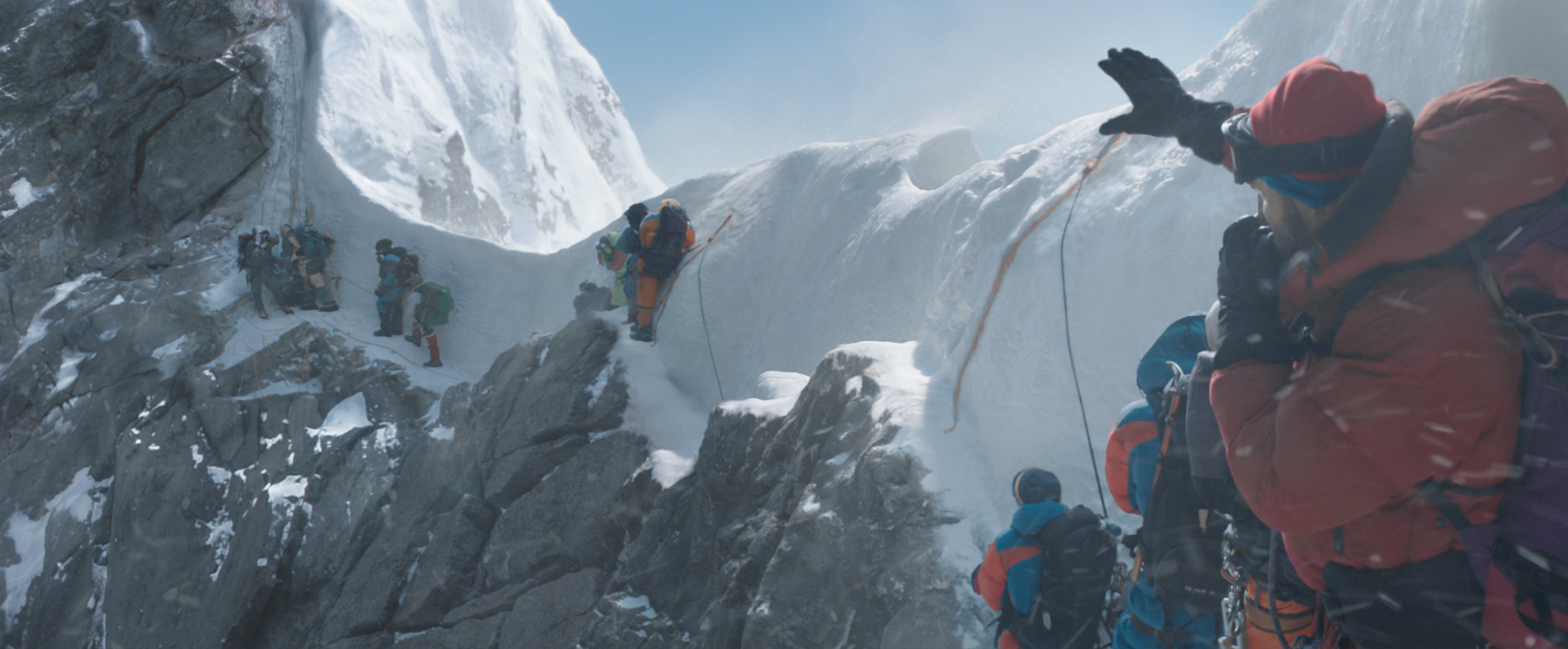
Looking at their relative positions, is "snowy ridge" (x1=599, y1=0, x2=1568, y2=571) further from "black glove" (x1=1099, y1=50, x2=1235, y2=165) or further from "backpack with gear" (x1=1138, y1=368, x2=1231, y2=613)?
"black glove" (x1=1099, y1=50, x2=1235, y2=165)

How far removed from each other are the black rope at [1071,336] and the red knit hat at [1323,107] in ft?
6.44

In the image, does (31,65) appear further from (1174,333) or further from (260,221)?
(1174,333)

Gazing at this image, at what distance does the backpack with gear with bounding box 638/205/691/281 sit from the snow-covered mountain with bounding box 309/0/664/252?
5.39m

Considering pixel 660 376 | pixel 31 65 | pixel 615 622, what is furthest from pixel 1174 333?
pixel 31 65

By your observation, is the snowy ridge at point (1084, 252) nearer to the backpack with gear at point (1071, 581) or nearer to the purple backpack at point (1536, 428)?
the backpack with gear at point (1071, 581)

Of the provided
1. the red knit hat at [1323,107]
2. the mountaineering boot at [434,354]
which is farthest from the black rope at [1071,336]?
the mountaineering boot at [434,354]

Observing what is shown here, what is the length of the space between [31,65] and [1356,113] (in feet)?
52.8

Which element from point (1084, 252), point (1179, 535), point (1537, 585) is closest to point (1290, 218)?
point (1537, 585)

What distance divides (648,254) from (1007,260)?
4.28 meters

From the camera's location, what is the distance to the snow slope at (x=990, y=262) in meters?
3.18

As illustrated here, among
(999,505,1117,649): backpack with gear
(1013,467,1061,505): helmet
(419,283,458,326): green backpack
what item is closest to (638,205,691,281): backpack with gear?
(419,283,458,326): green backpack

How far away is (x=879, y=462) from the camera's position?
12.6 feet

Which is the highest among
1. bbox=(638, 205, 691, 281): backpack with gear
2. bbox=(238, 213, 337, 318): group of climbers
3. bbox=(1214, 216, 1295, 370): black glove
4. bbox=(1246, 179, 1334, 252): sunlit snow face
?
bbox=(1246, 179, 1334, 252): sunlit snow face

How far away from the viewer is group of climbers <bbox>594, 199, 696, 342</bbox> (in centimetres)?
763
